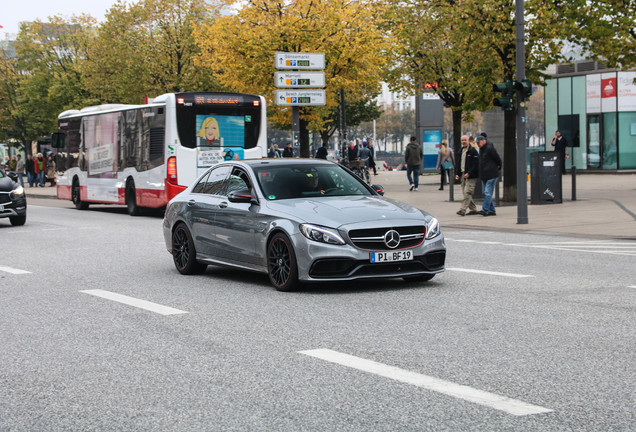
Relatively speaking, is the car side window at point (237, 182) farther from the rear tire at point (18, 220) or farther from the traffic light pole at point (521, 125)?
the rear tire at point (18, 220)

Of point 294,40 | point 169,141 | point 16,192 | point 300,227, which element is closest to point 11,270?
point 300,227

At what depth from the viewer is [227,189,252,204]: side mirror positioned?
11117mm

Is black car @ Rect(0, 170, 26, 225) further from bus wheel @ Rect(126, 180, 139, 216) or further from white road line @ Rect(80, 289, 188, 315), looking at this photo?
white road line @ Rect(80, 289, 188, 315)

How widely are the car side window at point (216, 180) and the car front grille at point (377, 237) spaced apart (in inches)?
98.5

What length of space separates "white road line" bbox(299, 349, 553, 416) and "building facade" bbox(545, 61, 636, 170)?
4118cm

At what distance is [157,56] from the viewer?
48.2 meters

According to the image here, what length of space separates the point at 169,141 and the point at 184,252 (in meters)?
12.5

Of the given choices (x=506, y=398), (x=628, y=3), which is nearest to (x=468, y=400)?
(x=506, y=398)

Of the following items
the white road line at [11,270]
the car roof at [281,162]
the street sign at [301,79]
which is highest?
the street sign at [301,79]

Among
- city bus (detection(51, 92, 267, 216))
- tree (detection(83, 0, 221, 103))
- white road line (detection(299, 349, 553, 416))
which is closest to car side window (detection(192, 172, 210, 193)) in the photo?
white road line (detection(299, 349, 553, 416))

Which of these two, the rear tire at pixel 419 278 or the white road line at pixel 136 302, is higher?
the rear tire at pixel 419 278

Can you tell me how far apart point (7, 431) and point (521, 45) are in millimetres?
16055

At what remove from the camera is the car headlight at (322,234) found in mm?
10016

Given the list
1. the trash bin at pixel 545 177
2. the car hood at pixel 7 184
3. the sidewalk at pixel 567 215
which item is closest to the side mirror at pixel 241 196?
the sidewalk at pixel 567 215
